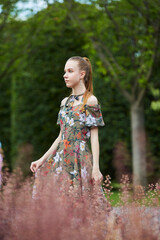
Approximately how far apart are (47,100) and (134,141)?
2831mm

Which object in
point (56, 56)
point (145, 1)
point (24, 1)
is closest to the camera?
point (145, 1)

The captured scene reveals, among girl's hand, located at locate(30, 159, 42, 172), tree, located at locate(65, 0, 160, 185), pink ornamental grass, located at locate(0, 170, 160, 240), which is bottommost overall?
pink ornamental grass, located at locate(0, 170, 160, 240)

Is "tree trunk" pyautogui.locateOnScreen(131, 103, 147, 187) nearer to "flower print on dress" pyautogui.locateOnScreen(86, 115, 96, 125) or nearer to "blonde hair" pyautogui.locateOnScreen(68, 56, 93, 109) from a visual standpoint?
"blonde hair" pyautogui.locateOnScreen(68, 56, 93, 109)

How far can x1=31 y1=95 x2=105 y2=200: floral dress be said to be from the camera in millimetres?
2924

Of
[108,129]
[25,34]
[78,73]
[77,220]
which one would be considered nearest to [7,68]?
[25,34]

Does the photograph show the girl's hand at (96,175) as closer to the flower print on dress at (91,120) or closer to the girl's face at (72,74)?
the flower print on dress at (91,120)

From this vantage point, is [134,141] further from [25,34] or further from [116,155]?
[25,34]

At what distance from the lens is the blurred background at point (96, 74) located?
22.2 ft

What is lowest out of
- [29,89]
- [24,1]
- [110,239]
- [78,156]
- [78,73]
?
[110,239]

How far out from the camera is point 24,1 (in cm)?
695

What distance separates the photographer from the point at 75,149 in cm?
299

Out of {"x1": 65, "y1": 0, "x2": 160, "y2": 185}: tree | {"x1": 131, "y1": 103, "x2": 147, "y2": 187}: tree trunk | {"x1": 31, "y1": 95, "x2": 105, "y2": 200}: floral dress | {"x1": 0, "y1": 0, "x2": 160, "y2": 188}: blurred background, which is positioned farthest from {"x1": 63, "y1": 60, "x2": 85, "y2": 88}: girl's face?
{"x1": 131, "y1": 103, "x2": 147, "y2": 187}: tree trunk

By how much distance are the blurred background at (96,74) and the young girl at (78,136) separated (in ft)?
7.19

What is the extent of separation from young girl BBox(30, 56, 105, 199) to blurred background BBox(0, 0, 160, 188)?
2.19m
